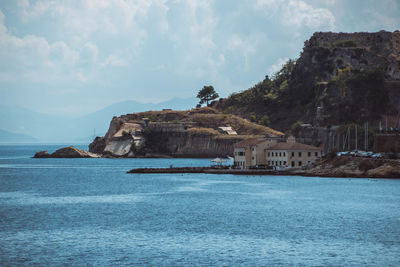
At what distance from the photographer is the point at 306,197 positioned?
261ft

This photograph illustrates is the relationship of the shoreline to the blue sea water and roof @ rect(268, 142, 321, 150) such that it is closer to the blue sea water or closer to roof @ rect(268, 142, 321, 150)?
roof @ rect(268, 142, 321, 150)

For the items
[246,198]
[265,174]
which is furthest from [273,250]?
[265,174]

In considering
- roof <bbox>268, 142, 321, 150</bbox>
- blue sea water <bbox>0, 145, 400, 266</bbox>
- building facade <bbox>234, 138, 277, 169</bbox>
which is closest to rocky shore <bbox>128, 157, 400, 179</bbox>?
building facade <bbox>234, 138, 277, 169</bbox>

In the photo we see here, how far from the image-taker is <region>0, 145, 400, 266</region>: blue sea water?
4241cm

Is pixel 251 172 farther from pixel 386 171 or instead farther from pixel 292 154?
pixel 386 171

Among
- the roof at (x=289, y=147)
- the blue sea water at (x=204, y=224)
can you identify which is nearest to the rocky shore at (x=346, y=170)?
the roof at (x=289, y=147)

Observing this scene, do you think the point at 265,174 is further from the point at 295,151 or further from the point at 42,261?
the point at 42,261

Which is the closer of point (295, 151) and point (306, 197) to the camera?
point (306, 197)

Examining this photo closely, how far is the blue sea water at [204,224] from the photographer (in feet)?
139

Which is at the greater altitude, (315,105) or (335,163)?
(315,105)

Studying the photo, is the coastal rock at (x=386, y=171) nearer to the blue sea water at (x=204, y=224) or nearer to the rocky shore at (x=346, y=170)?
the rocky shore at (x=346, y=170)

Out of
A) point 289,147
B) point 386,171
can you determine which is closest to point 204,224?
point 386,171

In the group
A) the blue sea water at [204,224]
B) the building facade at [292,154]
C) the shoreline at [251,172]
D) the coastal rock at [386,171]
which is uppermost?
the building facade at [292,154]

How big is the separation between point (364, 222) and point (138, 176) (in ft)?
235
